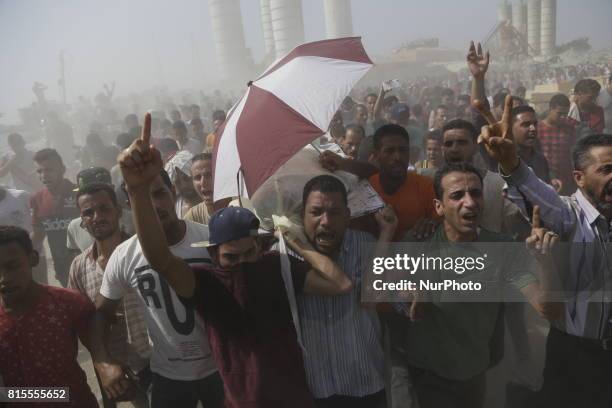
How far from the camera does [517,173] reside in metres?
1.87

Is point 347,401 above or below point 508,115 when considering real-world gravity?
below

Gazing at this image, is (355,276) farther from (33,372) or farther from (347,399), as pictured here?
(33,372)

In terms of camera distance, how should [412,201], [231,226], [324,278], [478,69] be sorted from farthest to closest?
[478,69]
[412,201]
[324,278]
[231,226]

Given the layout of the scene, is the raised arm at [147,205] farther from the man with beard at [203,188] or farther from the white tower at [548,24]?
the white tower at [548,24]

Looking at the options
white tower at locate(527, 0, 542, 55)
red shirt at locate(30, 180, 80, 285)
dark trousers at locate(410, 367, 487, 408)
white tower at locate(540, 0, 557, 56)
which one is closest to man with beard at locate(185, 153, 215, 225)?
red shirt at locate(30, 180, 80, 285)

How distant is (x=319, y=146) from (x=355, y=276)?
3.44 feet

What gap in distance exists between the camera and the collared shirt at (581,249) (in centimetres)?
190

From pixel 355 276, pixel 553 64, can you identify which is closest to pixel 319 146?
pixel 355 276

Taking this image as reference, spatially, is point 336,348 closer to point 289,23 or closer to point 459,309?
point 459,309

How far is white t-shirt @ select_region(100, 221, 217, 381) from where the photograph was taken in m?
2.10

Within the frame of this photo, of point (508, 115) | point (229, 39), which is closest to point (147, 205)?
point (508, 115)

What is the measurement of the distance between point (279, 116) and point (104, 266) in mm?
1236

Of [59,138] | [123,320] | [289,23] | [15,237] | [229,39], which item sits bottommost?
[59,138]

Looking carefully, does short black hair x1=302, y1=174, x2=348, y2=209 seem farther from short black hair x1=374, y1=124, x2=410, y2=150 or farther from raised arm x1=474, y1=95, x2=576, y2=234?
short black hair x1=374, y1=124, x2=410, y2=150
